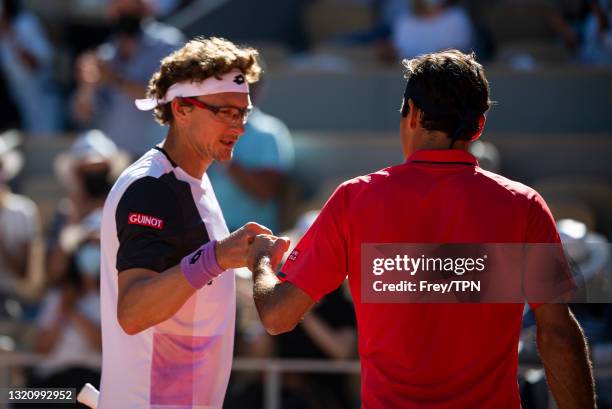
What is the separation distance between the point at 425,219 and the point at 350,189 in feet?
0.78

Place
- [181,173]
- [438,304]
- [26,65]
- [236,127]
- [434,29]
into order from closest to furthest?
[438,304], [181,173], [236,127], [434,29], [26,65]

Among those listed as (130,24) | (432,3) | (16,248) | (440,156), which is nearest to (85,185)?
(16,248)

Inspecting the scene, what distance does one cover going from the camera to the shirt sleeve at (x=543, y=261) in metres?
3.05

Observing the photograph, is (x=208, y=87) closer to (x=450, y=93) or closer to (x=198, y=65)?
(x=198, y=65)

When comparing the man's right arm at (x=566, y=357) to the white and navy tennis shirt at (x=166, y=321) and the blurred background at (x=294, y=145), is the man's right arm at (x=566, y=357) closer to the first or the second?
the white and navy tennis shirt at (x=166, y=321)

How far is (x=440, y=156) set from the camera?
3.10 m

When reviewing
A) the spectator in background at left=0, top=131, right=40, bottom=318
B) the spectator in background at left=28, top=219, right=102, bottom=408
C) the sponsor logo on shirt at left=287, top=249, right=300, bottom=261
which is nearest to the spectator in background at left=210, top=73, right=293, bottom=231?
the spectator in background at left=28, top=219, right=102, bottom=408

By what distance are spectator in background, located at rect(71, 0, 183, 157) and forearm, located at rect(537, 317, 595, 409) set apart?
4.96 m

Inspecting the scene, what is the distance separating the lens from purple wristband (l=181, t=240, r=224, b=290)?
320 cm

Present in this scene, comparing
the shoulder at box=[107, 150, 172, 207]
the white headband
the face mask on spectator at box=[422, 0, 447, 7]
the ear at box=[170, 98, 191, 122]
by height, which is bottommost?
the shoulder at box=[107, 150, 172, 207]

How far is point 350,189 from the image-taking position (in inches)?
121

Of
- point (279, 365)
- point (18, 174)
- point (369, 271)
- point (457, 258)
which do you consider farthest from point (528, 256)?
point (18, 174)

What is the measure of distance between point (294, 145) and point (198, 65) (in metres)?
4.24

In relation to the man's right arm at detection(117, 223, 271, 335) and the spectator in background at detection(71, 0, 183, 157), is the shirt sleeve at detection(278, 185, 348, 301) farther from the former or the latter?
the spectator in background at detection(71, 0, 183, 157)
